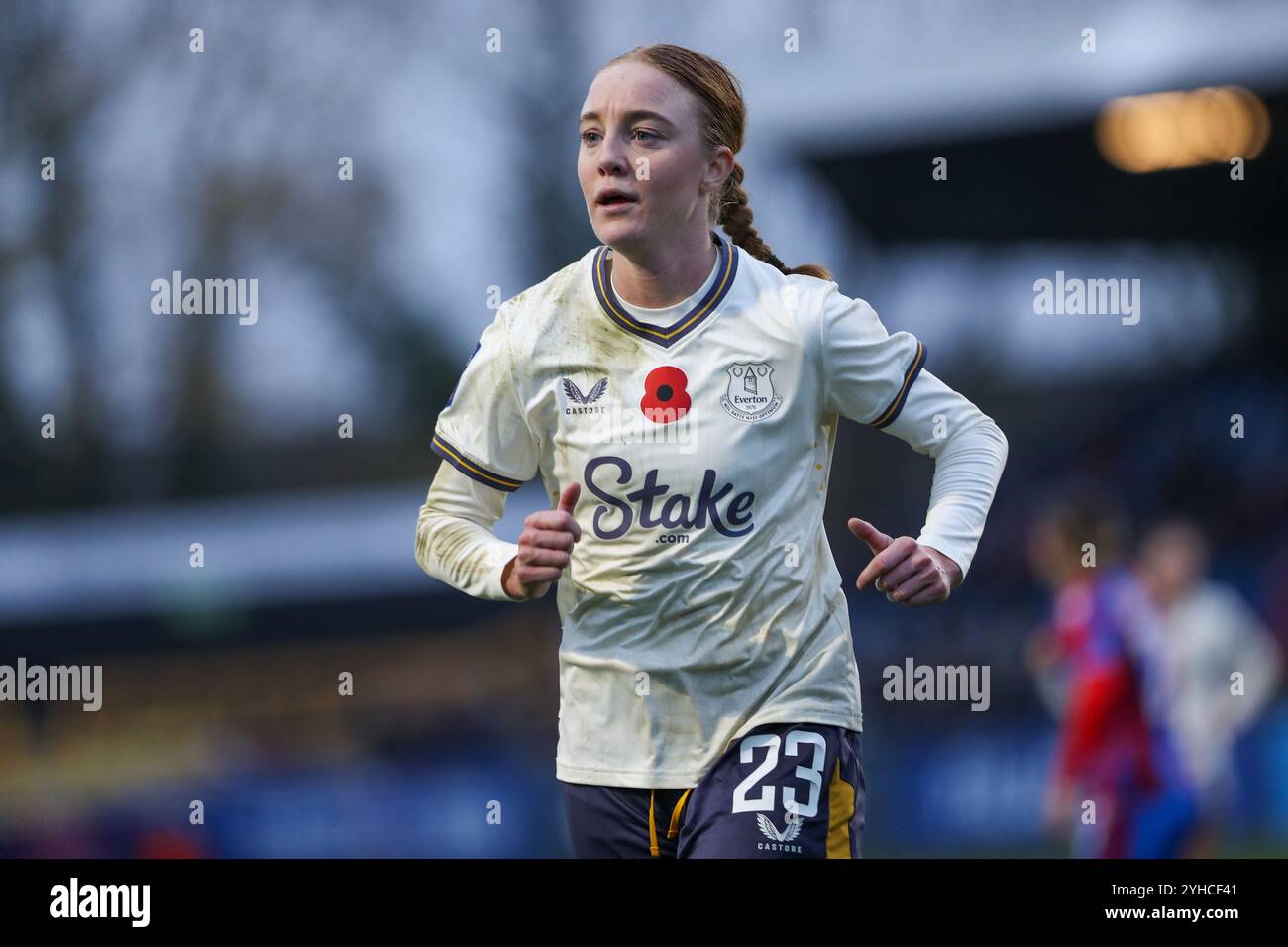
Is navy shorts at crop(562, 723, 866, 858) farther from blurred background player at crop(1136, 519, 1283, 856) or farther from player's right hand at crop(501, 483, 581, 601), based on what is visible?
blurred background player at crop(1136, 519, 1283, 856)

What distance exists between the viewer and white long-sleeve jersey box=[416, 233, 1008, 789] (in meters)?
2.89

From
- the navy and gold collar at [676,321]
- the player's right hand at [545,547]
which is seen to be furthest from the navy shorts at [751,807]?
the navy and gold collar at [676,321]

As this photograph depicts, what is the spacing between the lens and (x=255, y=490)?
6258mm

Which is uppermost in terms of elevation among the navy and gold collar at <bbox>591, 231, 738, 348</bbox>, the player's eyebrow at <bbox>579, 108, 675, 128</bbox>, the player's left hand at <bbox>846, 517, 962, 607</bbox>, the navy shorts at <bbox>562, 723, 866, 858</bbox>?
the player's eyebrow at <bbox>579, 108, 675, 128</bbox>

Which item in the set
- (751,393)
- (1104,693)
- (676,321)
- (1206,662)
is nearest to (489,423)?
(676,321)

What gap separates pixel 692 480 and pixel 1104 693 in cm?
358

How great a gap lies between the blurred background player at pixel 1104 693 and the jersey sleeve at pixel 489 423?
3586mm

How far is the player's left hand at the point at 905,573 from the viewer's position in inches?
107

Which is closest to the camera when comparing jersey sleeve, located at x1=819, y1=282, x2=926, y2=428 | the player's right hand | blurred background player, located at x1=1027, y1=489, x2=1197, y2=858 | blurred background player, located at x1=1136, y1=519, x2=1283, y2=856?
the player's right hand

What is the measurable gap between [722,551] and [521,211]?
11.7 feet

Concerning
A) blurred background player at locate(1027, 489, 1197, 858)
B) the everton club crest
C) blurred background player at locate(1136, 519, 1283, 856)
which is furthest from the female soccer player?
blurred background player at locate(1136, 519, 1283, 856)

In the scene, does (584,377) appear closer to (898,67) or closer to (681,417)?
(681,417)

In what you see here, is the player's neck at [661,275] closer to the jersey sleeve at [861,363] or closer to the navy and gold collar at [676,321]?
the navy and gold collar at [676,321]
